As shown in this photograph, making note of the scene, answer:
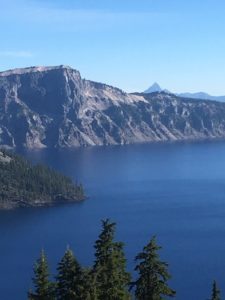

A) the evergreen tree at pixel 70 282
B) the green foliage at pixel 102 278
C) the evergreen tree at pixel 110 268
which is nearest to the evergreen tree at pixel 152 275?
the green foliage at pixel 102 278

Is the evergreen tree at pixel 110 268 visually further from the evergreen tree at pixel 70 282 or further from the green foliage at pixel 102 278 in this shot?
the evergreen tree at pixel 70 282

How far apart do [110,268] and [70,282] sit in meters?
5.39

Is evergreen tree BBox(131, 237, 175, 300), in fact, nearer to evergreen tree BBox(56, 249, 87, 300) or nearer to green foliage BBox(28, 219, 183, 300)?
green foliage BBox(28, 219, 183, 300)

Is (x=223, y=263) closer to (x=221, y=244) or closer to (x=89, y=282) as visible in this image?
(x=221, y=244)

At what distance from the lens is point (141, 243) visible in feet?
572

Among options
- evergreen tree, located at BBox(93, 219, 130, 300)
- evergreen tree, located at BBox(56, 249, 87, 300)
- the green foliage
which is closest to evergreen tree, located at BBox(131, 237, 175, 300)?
the green foliage

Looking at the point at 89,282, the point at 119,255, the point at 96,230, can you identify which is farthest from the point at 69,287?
the point at 96,230

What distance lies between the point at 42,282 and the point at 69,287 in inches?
150

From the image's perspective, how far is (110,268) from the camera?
1660 inches

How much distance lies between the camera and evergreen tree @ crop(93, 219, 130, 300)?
4009 cm

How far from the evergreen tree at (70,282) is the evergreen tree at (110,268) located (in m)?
1.78

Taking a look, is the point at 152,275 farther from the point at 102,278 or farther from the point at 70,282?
the point at 70,282

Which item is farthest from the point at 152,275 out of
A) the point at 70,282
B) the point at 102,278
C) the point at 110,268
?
the point at 70,282

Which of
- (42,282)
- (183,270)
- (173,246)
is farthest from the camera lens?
(173,246)
